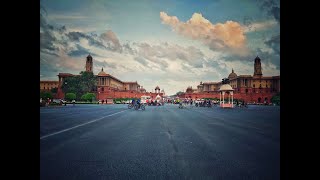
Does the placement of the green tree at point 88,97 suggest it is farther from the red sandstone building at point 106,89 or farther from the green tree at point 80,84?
the red sandstone building at point 106,89

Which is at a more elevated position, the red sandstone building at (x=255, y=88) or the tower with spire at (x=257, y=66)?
the tower with spire at (x=257, y=66)

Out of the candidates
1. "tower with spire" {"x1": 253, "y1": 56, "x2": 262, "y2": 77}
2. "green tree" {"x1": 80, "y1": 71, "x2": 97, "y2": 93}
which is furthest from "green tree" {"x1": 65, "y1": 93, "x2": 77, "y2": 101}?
"tower with spire" {"x1": 253, "y1": 56, "x2": 262, "y2": 77}

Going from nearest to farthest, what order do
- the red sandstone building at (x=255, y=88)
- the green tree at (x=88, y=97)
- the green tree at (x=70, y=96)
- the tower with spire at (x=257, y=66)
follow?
the green tree at (x=70, y=96), the green tree at (x=88, y=97), the red sandstone building at (x=255, y=88), the tower with spire at (x=257, y=66)

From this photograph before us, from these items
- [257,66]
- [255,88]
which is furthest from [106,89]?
[257,66]

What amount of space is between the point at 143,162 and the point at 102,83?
4191 inches

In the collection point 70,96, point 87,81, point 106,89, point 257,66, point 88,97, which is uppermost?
point 257,66

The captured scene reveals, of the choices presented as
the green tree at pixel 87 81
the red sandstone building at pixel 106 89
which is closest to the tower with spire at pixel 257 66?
the red sandstone building at pixel 106 89

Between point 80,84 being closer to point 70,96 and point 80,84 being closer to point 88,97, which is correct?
point 88,97

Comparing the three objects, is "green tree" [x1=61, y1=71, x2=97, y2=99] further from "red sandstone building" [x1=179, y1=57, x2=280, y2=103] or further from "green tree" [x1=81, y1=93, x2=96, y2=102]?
"red sandstone building" [x1=179, y1=57, x2=280, y2=103]

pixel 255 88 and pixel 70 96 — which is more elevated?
pixel 255 88

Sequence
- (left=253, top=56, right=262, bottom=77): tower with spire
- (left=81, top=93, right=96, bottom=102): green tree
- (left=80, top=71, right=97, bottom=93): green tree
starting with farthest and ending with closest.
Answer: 1. (left=253, top=56, right=262, bottom=77): tower with spire
2. (left=80, top=71, right=97, bottom=93): green tree
3. (left=81, top=93, right=96, bottom=102): green tree
